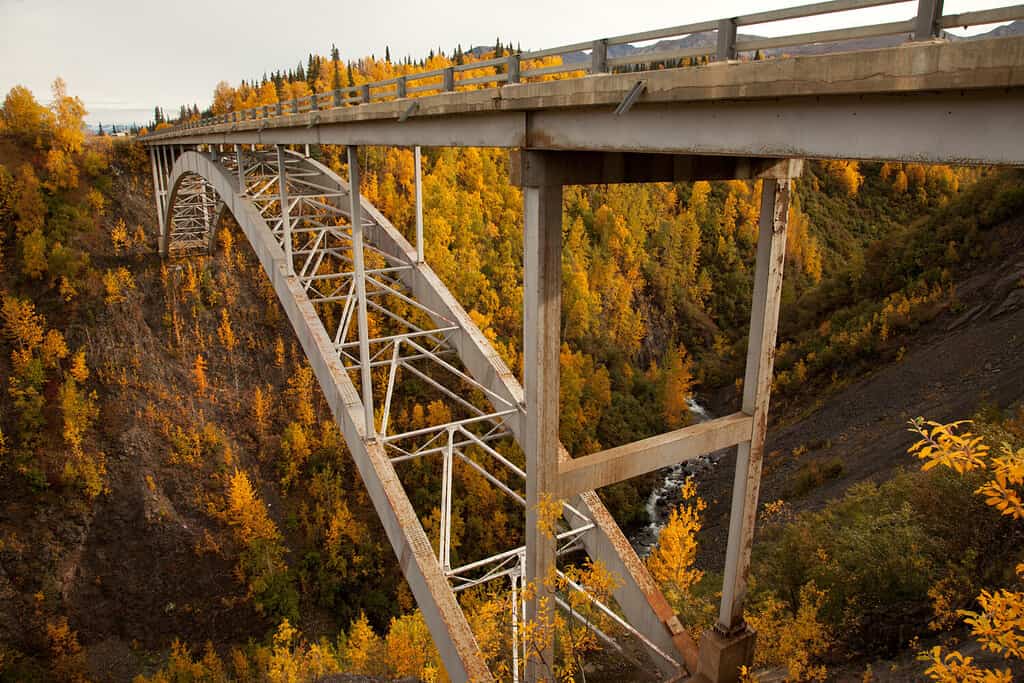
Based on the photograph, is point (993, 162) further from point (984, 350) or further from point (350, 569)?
point (350, 569)

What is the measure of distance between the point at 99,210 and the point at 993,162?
35.7 m

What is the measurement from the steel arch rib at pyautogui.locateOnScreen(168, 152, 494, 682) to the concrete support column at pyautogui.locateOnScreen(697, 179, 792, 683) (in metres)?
3.41

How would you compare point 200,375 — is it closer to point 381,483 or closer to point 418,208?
point 418,208

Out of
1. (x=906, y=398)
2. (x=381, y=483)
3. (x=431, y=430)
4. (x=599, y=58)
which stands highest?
(x=599, y=58)

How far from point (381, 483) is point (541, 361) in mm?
6555

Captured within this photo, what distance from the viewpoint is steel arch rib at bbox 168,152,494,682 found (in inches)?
360

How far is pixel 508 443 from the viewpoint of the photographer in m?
28.7

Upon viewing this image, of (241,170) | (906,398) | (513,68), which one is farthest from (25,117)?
(906,398)

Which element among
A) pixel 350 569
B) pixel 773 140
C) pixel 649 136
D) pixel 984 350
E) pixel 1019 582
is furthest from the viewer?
pixel 350 569

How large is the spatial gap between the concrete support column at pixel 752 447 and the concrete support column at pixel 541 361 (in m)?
1.93

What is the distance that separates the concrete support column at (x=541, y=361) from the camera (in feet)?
17.9

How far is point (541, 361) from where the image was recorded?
5.69m

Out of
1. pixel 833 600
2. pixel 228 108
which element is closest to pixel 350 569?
pixel 833 600

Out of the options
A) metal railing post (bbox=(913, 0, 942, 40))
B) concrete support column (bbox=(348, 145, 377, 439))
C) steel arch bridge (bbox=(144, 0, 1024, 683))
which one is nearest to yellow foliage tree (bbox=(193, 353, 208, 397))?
steel arch bridge (bbox=(144, 0, 1024, 683))
